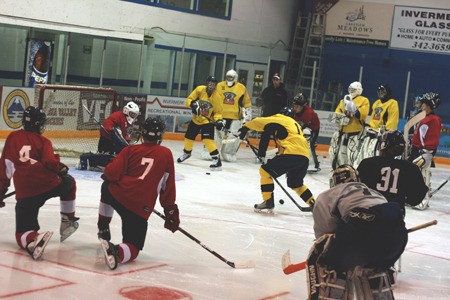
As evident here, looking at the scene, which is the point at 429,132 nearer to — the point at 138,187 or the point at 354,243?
the point at 138,187

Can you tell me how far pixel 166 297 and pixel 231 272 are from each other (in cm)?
98

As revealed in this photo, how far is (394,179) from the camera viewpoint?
17.9 feet

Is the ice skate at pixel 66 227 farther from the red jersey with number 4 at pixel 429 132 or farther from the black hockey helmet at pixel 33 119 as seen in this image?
the red jersey with number 4 at pixel 429 132

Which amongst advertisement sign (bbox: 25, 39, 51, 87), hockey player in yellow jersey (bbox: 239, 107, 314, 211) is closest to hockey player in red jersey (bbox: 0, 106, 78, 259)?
hockey player in yellow jersey (bbox: 239, 107, 314, 211)

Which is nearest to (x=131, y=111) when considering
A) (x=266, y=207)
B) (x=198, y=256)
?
(x=266, y=207)

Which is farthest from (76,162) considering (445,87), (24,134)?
(445,87)

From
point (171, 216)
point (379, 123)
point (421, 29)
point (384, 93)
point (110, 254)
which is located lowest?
point (110, 254)

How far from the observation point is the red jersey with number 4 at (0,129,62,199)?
20.0 ft

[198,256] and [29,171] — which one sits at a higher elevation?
[29,171]

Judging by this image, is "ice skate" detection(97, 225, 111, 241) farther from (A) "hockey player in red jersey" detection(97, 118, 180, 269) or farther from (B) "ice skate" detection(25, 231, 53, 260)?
(B) "ice skate" detection(25, 231, 53, 260)

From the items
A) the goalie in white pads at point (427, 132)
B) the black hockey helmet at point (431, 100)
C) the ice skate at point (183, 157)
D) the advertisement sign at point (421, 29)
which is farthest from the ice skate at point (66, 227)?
the advertisement sign at point (421, 29)

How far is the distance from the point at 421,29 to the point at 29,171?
1545 cm

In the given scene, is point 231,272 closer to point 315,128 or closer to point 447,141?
point 315,128

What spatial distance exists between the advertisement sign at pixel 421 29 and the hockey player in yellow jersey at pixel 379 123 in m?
8.00
